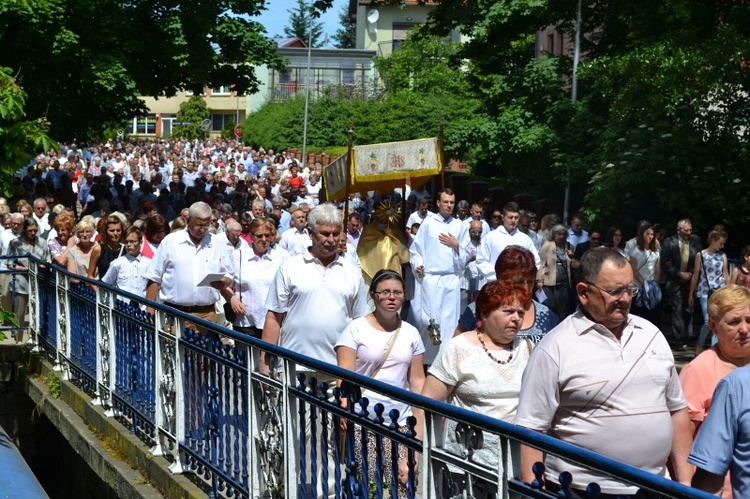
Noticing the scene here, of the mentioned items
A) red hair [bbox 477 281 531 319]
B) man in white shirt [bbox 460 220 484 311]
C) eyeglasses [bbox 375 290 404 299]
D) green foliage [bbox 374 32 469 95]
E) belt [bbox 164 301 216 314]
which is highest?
green foliage [bbox 374 32 469 95]

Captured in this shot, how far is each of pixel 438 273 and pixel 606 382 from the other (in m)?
9.91

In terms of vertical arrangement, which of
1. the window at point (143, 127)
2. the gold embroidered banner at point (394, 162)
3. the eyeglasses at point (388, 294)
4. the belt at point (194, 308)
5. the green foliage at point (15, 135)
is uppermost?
the window at point (143, 127)

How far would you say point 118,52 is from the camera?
2970 centimetres

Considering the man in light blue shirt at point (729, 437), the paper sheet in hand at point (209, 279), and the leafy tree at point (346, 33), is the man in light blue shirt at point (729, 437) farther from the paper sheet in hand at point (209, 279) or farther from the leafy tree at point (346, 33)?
the leafy tree at point (346, 33)

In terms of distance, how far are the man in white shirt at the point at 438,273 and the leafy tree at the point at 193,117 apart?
82.5 metres

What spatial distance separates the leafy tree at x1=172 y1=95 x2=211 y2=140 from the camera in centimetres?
9588

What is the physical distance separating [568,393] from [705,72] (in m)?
14.1

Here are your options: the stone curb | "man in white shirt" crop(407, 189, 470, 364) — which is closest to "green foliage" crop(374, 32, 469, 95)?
"man in white shirt" crop(407, 189, 470, 364)

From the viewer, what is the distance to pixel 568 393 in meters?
4.70

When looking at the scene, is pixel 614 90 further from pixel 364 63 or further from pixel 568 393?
pixel 364 63

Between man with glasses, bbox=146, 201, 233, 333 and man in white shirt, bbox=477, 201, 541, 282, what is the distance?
537cm

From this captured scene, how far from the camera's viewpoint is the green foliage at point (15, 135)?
854 cm

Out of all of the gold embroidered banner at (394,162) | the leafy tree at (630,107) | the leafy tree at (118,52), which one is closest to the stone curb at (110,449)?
the gold embroidered banner at (394,162)

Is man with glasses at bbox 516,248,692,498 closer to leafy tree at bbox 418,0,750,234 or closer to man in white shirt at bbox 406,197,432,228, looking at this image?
leafy tree at bbox 418,0,750,234
